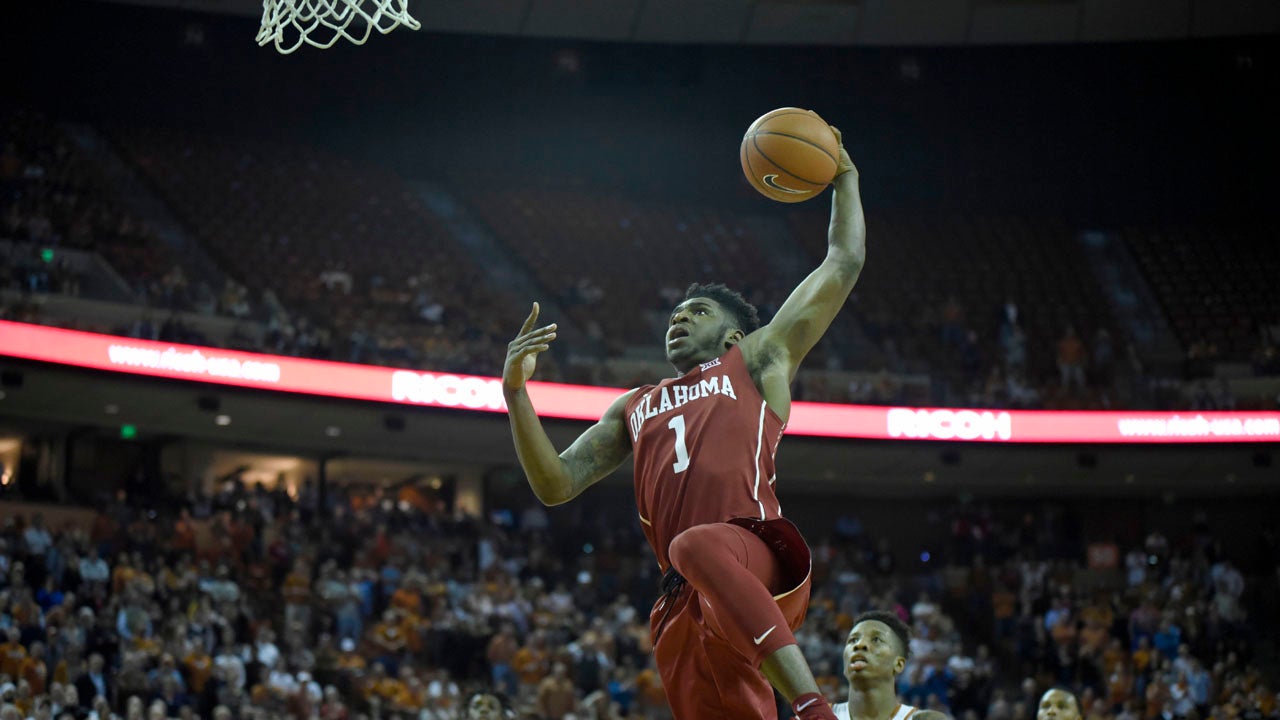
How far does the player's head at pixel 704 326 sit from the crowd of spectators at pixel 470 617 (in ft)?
30.2

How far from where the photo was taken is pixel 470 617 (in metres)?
17.5

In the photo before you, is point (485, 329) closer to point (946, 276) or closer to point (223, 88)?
point (223, 88)

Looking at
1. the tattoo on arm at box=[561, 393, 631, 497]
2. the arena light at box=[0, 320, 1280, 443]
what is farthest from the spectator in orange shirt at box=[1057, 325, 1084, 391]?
the tattoo on arm at box=[561, 393, 631, 497]

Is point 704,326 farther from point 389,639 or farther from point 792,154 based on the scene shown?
point 389,639

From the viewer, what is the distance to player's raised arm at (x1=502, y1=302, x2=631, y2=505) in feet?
14.4

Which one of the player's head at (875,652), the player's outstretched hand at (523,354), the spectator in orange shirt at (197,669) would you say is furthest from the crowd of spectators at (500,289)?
the player's outstretched hand at (523,354)

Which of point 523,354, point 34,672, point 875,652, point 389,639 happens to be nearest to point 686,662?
point 523,354

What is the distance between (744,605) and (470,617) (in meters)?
14.2

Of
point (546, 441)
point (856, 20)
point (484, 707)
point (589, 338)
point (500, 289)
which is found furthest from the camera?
point (856, 20)

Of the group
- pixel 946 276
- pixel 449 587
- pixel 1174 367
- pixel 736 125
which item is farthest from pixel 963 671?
pixel 736 125

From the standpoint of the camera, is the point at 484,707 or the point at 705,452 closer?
the point at 705,452

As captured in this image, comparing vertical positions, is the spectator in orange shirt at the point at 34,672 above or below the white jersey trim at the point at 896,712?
above

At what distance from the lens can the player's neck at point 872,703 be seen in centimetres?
521

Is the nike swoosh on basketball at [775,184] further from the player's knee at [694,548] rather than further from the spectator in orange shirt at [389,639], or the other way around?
the spectator in orange shirt at [389,639]
